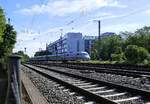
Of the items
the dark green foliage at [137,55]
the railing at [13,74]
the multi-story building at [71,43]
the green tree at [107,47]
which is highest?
the multi-story building at [71,43]

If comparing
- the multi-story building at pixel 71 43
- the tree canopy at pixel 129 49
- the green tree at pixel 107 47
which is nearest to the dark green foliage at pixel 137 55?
the tree canopy at pixel 129 49

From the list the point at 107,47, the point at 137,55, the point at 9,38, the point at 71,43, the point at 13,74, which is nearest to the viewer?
the point at 13,74

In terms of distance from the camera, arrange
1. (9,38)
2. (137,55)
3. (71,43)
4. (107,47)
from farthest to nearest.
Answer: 1. (71,43)
2. (107,47)
3. (9,38)
4. (137,55)

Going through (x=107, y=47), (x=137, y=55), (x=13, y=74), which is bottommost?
(x=13, y=74)

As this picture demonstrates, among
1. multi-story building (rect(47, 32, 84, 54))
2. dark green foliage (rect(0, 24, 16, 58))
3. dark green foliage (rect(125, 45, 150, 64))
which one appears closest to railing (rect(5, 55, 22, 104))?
dark green foliage (rect(125, 45, 150, 64))

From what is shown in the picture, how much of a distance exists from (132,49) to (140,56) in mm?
1476

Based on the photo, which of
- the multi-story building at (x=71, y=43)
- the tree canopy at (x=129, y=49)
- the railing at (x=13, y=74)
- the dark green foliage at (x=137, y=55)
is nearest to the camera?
the railing at (x=13, y=74)

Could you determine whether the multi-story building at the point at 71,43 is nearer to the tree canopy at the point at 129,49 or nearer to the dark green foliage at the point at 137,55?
the tree canopy at the point at 129,49

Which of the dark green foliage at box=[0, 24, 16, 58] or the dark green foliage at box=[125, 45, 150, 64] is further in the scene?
the dark green foliage at box=[0, 24, 16, 58]

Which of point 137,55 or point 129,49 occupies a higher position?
point 129,49

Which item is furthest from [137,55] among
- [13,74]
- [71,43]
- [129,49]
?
[71,43]

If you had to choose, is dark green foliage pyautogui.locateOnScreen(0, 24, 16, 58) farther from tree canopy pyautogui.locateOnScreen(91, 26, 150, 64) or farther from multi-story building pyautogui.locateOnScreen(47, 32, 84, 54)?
multi-story building pyautogui.locateOnScreen(47, 32, 84, 54)

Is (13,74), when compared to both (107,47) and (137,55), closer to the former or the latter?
(137,55)

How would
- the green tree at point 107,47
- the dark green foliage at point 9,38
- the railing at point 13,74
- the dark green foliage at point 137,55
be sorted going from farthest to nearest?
the green tree at point 107,47, the dark green foliage at point 9,38, the dark green foliage at point 137,55, the railing at point 13,74
